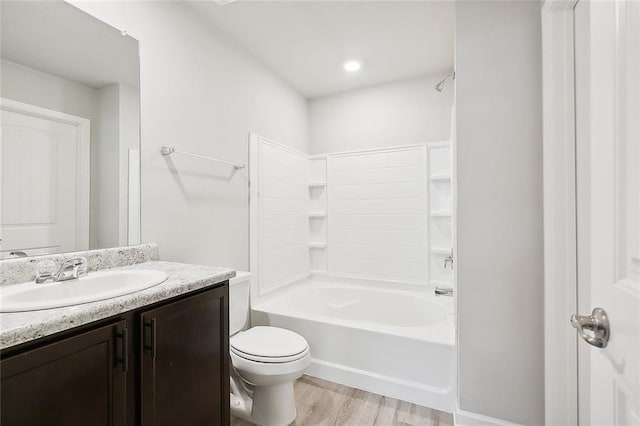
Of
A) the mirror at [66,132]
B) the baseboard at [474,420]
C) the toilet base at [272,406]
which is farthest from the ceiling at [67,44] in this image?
the baseboard at [474,420]

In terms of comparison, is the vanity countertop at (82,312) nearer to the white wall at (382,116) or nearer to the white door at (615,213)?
the white door at (615,213)

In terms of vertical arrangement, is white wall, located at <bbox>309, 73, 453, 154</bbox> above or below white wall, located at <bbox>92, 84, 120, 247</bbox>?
above

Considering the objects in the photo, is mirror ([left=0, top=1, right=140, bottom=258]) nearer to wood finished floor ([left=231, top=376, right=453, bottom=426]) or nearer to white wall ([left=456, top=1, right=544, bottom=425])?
wood finished floor ([left=231, top=376, right=453, bottom=426])

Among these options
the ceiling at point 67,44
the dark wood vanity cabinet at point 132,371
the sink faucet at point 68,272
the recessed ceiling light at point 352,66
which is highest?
the recessed ceiling light at point 352,66

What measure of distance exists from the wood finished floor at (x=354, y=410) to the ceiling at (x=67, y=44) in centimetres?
203

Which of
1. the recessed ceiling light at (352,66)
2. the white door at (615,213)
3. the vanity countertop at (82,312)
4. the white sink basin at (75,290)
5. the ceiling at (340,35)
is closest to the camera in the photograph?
the white door at (615,213)

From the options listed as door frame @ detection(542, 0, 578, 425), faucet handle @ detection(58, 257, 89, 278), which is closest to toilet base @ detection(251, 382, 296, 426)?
faucet handle @ detection(58, 257, 89, 278)

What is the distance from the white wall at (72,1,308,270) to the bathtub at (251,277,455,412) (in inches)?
26.4

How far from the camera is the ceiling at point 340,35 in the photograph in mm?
1915

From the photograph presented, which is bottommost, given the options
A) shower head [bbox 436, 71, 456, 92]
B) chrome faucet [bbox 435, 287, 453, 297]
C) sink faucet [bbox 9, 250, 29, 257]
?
chrome faucet [bbox 435, 287, 453, 297]

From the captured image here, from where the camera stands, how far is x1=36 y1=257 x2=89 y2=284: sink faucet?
3.57ft

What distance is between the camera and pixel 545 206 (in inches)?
54.0

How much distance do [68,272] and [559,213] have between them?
7.00 ft

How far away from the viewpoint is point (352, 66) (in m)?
2.65
